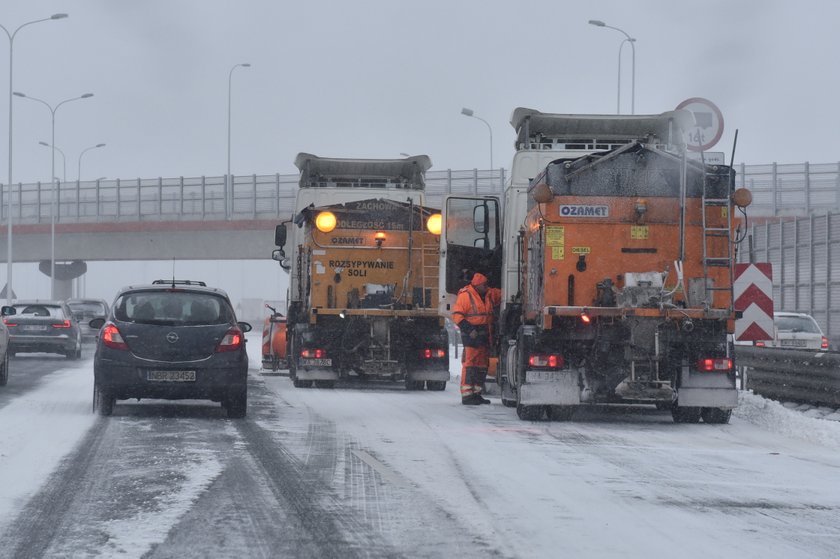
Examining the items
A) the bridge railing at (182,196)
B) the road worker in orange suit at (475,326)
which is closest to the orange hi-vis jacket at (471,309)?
the road worker in orange suit at (475,326)

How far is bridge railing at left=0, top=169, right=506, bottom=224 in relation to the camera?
54000mm

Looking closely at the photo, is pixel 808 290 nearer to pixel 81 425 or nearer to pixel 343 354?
pixel 343 354

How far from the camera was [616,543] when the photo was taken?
7.66 meters

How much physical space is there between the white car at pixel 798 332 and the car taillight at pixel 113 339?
15.4 m

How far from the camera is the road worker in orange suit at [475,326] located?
18.5 m

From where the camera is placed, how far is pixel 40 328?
3366cm

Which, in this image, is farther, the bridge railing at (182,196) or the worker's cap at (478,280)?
the bridge railing at (182,196)

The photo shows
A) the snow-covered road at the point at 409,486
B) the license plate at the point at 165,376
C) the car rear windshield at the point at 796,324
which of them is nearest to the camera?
the snow-covered road at the point at 409,486

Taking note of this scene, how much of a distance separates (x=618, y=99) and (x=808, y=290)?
50.9ft

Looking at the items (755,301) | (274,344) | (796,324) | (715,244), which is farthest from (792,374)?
(274,344)

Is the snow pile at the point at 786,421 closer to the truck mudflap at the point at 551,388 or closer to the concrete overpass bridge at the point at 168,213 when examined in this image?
the truck mudflap at the point at 551,388

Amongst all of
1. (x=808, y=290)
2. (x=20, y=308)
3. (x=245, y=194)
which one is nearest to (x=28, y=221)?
(x=245, y=194)

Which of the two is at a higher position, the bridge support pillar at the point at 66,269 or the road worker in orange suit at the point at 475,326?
the bridge support pillar at the point at 66,269

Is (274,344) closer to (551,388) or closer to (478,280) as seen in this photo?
(478,280)
